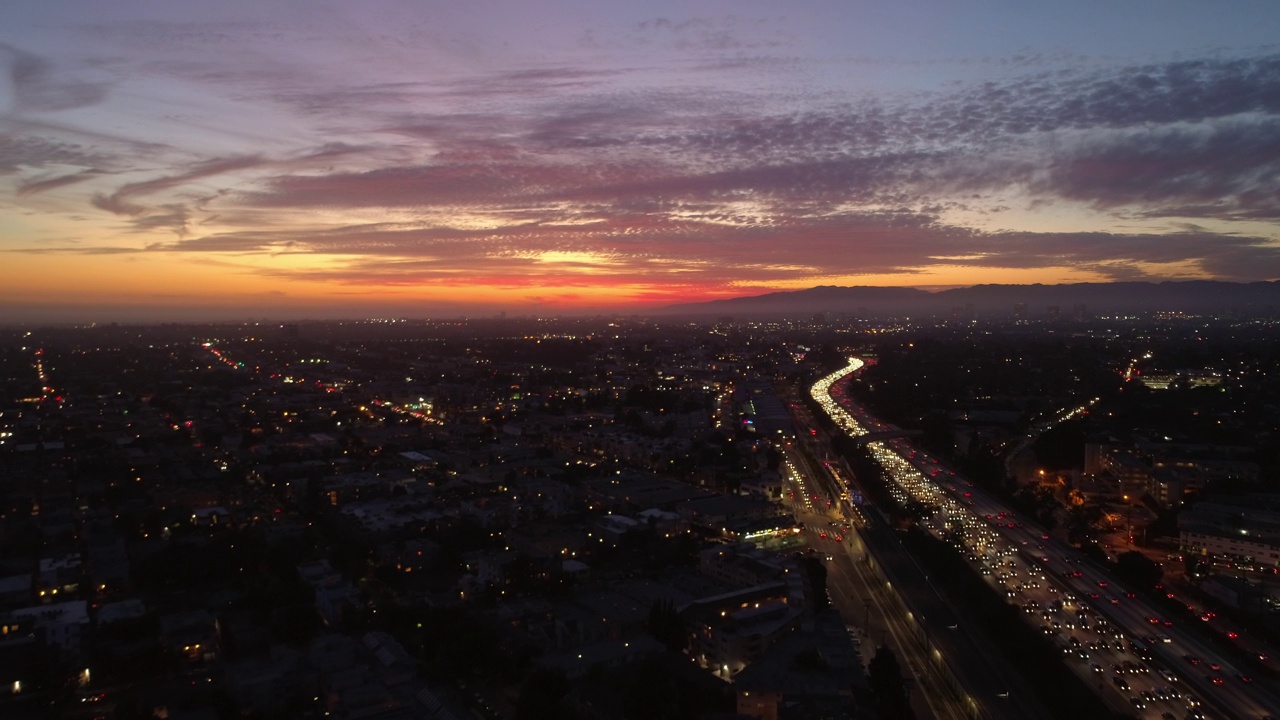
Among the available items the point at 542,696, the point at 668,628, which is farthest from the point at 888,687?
the point at 542,696

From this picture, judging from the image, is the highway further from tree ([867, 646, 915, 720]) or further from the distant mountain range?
the distant mountain range

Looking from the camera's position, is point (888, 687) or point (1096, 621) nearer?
point (888, 687)

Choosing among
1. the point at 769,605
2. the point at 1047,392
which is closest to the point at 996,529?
the point at 769,605

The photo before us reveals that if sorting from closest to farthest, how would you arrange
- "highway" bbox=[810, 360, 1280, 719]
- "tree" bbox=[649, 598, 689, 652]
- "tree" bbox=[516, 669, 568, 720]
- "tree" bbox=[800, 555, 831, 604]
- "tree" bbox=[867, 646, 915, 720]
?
"tree" bbox=[516, 669, 568, 720]
"tree" bbox=[867, 646, 915, 720]
"highway" bbox=[810, 360, 1280, 719]
"tree" bbox=[649, 598, 689, 652]
"tree" bbox=[800, 555, 831, 604]

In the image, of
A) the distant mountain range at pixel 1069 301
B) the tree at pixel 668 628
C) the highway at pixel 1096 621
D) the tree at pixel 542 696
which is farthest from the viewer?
the distant mountain range at pixel 1069 301

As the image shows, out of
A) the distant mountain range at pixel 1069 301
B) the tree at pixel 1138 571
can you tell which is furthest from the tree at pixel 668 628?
the distant mountain range at pixel 1069 301

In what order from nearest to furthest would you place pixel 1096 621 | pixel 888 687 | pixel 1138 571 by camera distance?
pixel 888 687
pixel 1096 621
pixel 1138 571

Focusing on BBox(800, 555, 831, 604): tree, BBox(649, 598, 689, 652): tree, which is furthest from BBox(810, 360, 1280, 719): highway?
BBox(649, 598, 689, 652): tree

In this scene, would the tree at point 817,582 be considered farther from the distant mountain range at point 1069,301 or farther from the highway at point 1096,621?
the distant mountain range at point 1069,301

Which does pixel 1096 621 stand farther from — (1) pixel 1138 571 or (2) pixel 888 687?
(2) pixel 888 687

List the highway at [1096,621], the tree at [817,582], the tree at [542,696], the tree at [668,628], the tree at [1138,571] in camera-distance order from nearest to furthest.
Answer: the tree at [542,696] → the highway at [1096,621] → the tree at [668,628] → the tree at [817,582] → the tree at [1138,571]
